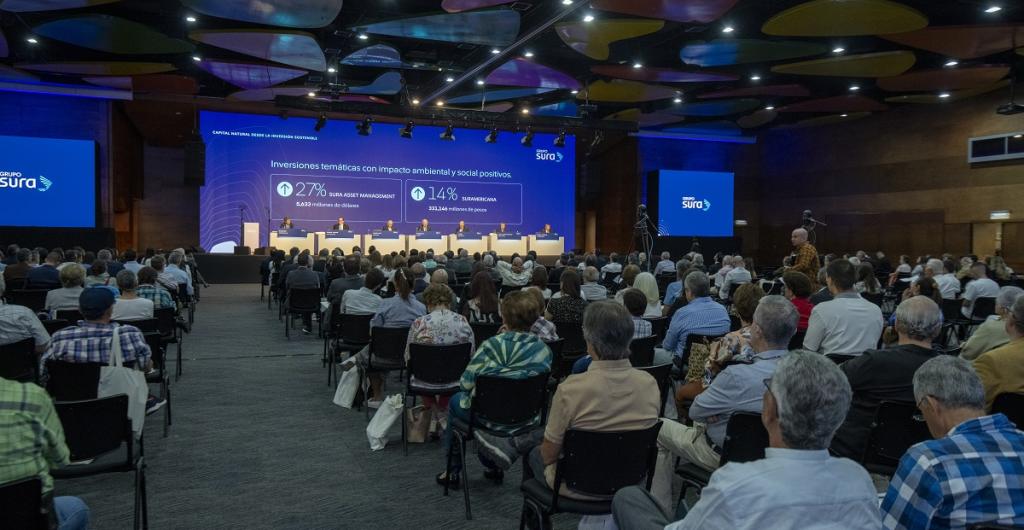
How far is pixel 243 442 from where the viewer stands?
4.71 meters

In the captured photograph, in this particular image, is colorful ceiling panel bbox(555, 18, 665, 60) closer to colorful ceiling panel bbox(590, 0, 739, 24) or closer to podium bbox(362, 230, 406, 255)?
colorful ceiling panel bbox(590, 0, 739, 24)

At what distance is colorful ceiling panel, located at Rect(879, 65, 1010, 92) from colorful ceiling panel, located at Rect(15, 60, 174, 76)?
1636cm

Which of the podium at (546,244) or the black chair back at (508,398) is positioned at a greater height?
the podium at (546,244)

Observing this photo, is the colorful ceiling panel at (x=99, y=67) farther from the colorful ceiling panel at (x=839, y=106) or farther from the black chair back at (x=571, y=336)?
the colorful ceiling panel at (x=839, y=106)

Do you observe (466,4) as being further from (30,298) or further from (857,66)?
(857,66)

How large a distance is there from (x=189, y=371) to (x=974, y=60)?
1564cm

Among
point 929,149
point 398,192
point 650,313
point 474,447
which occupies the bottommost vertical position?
point 474,447

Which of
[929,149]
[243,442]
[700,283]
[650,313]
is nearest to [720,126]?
[929,149]

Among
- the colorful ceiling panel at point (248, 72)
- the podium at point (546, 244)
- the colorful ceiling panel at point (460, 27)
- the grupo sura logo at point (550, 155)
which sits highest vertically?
the colorful ceiling panel at point (248, 72)

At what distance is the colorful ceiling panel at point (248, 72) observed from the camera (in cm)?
1407

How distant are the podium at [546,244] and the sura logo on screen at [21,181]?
1231 cm

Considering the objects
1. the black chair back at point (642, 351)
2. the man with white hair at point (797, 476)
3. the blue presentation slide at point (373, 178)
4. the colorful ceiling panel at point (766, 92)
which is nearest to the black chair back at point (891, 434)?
the man with white hair at point (797, 476)

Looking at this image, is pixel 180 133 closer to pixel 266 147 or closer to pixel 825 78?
pixel 266 147

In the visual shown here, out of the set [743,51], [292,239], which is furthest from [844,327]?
[292,239]
